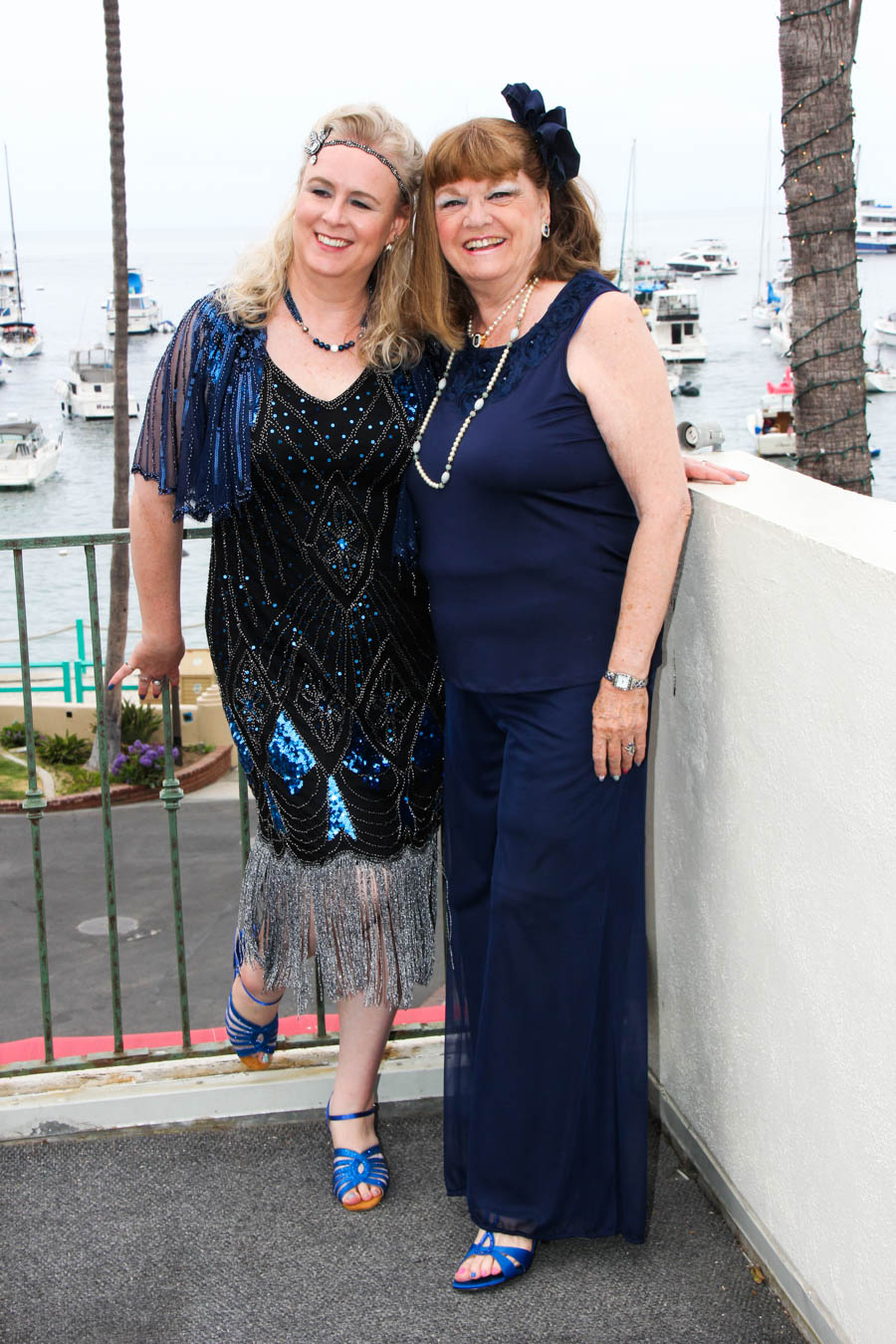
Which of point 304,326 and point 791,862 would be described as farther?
point 304,326

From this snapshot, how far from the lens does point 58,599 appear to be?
56.2 metres

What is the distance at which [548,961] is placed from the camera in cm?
212

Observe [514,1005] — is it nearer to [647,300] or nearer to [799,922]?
[799,922]

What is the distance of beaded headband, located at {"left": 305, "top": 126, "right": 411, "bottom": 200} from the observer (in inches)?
84.0

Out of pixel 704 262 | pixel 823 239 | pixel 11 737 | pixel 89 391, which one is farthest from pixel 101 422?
pixel 704 262

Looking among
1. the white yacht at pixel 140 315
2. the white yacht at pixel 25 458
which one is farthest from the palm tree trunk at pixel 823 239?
the white yacht at pixel 140 315

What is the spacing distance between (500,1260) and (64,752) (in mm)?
15726

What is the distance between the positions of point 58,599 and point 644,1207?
5672 centimetres

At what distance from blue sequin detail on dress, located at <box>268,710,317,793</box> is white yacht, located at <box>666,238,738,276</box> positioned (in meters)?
156

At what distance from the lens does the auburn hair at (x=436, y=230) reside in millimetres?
2035

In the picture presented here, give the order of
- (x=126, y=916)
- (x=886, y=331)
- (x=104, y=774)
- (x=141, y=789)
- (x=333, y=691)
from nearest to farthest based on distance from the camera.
→ 1. (x=333, y=691)
2. (x=104, y=774)
3. (x=126, y=916)
4. (x=141, y=789)
5. (x=886, y=331)

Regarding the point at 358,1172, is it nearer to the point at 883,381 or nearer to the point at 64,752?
the point at 64,752

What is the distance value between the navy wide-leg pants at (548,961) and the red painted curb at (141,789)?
505 inches

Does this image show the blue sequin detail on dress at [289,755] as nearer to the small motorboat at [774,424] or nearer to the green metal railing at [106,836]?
the green metal railing at [106,836]
